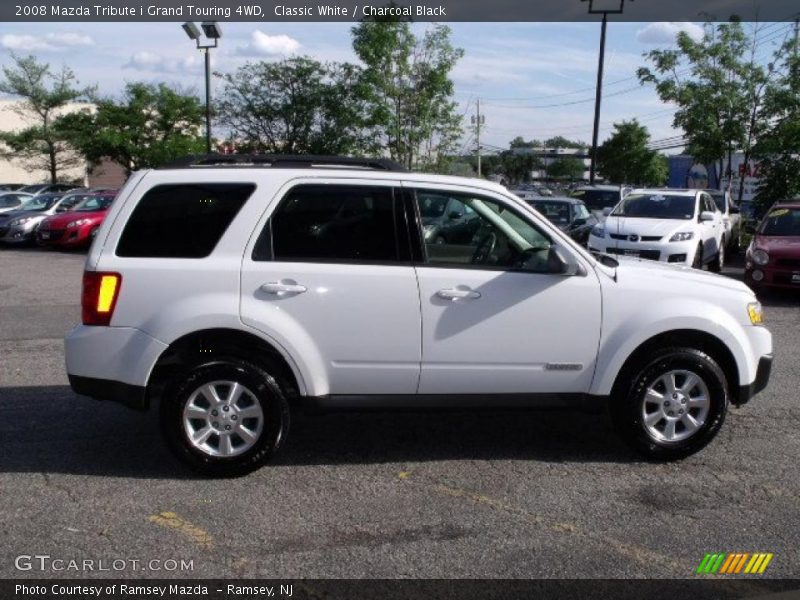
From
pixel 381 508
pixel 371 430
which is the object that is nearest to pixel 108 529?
pixel 381 508

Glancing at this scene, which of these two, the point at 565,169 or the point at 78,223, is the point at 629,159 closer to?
the point at 78,223

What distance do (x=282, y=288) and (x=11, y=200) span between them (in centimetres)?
2325

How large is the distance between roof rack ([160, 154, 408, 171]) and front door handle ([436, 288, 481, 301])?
1041 mm

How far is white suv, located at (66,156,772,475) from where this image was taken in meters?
5.10

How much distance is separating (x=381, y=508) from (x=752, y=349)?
107 inches

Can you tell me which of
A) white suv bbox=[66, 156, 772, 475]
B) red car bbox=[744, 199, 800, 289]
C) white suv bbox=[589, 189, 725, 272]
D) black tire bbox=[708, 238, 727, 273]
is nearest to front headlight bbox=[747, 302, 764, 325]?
white suv bbox=[66, 156, 772, 475]

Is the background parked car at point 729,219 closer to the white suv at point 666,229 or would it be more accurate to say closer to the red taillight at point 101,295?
the white suv at point 666,229

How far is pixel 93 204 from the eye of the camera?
22.3 metres

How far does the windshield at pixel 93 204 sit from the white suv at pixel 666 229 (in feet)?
43.4

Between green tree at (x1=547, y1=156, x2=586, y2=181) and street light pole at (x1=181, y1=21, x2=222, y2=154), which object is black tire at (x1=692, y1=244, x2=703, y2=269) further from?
green tree at (x1=547, y1=156, x2=586, y2=181)

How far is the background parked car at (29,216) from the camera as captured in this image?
73.0 ft

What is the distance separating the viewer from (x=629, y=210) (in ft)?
51.3

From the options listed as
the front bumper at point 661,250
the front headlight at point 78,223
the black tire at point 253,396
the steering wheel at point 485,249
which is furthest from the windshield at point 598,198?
the black tire at point 253,396

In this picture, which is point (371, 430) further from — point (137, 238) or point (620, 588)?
point (620, 588)
